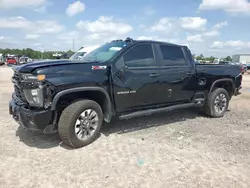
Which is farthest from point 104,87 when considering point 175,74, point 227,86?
point 227,86

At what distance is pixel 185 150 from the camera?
4.60 m

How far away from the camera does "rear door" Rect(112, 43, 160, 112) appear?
4949 millimetres

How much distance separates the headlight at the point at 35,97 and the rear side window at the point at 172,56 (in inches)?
110

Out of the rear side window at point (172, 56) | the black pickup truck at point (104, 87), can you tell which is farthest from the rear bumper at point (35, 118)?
the rear side window at point (172, 56)

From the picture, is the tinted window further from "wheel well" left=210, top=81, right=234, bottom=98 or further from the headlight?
"wheel well" left=210, top=81, right=234, bottom=98

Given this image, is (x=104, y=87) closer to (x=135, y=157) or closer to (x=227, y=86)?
(x=135, y=157)

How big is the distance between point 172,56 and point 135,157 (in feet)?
9.12

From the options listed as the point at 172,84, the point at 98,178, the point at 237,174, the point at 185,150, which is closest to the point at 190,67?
the point at 172,84

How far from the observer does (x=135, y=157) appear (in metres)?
4.23

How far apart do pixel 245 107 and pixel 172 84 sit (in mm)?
4124

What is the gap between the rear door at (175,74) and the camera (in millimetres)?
5727

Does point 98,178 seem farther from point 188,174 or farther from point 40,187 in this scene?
point 188,174

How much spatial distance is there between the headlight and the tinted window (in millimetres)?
1770

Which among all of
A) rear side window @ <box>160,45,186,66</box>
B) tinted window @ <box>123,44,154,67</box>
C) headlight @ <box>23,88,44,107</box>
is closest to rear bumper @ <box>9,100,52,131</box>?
headlight @ <box>23,88,44,107</box>
